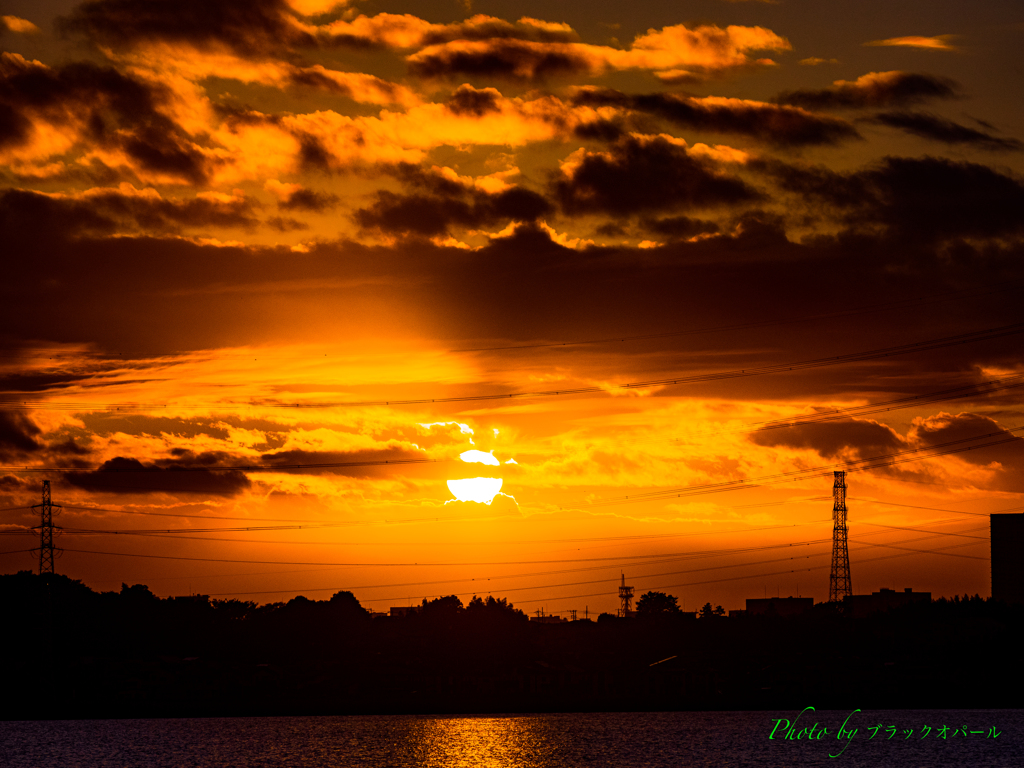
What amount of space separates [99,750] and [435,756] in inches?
2089

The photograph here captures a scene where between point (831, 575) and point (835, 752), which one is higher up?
point (831, 575)

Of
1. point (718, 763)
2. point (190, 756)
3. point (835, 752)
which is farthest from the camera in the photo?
point (835, 752)

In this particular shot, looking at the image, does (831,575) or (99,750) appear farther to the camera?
(99,750)

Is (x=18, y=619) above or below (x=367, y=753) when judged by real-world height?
above

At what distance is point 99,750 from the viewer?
187625 millimetres

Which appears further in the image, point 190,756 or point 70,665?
point 70,665

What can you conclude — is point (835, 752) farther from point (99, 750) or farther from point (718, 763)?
point (99, 750)

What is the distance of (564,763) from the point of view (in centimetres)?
16838

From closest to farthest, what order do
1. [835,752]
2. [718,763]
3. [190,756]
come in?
[718,763]
[190,756]
[835,752]

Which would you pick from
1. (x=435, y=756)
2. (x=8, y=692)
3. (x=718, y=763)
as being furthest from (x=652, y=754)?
(x=8, y=692)

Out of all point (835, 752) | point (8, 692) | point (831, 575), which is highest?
point (831, 575)

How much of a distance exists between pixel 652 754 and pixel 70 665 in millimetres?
96360

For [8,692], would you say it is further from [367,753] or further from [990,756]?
[990,756]

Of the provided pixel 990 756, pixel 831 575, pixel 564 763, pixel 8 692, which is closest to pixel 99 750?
pixel 8 692
